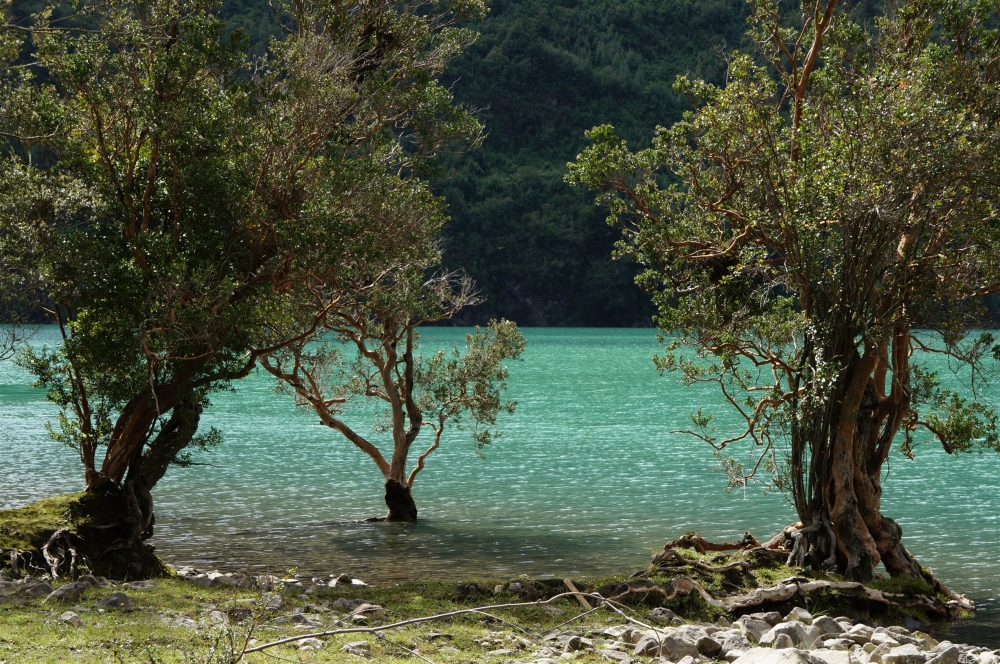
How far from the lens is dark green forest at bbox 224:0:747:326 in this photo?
432 feet

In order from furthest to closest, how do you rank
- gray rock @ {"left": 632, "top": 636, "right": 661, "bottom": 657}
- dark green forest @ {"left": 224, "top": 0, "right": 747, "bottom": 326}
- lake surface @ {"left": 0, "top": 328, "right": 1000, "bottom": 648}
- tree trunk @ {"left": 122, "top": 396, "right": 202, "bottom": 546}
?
dark green forest @ {"left": 224, "top": 0, "right": 747, "bottom": 326}
lake surface @ {"left": 0, "top": 328, "right": 1000, "bottom": 648}
tree trunk @ {"left": 122, "top": 396, "right": 202, "bottom": 546}
gray rock @ {"left": 632, "top": 636, "right": 661, "bottom": 657}

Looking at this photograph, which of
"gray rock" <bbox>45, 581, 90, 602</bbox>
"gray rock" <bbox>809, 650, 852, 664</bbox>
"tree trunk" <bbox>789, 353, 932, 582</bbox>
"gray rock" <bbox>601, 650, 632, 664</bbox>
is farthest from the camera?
"tree trunk" <bbox>789, 353, 932, 582</bbox>

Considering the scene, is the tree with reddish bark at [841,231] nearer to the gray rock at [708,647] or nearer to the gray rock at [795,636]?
the gray rock at [795,636]

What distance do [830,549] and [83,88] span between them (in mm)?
11599

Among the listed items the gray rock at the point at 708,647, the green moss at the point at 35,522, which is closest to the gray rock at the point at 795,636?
the gray rock at the point at 708,647

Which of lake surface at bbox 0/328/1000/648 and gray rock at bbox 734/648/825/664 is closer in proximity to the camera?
gray rock at bbox 734/648/825/664

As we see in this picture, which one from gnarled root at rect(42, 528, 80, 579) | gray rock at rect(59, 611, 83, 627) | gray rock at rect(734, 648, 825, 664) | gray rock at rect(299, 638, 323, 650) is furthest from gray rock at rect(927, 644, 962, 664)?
gnarled root at rect(42, 528, 80, 579)

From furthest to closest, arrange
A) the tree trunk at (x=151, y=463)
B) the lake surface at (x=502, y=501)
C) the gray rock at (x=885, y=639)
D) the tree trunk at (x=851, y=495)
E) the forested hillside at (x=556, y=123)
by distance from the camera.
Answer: the forested hillside at (x=556, y=123)
the lake surface at (x=502, y=501)
the tree trunk at (x=151, y=463)
the tree trunk at (x=851, y=495)
the gray rock at (x=885, y=639)

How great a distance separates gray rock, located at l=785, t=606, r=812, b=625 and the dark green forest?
359 ft

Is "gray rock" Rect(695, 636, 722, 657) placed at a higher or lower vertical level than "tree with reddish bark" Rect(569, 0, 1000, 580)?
lower

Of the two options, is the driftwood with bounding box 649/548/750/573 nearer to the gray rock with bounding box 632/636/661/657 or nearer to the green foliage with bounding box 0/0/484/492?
the gray rock with bounding box 632/636/661/657

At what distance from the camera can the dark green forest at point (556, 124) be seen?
13162 centimetres

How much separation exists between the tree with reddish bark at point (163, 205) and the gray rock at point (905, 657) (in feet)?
26.4

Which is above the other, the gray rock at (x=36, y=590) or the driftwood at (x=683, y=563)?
the gray rock at (x=36, y=590)
